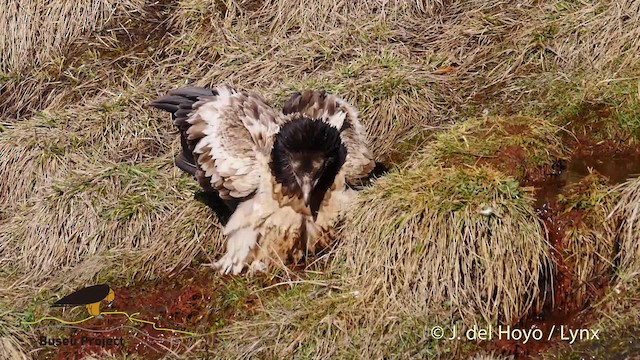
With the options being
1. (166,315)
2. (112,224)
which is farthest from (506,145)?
(112,224)

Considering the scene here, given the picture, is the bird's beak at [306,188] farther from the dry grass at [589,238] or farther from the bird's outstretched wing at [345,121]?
the dry grass at [589,238]

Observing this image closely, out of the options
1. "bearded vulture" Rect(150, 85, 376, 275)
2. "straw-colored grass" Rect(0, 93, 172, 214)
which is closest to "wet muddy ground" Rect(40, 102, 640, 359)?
"bearded vulture" Rect(150, 85, 376, 275)

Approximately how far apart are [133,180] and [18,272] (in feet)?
3.56

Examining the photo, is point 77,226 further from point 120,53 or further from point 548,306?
point 548,306

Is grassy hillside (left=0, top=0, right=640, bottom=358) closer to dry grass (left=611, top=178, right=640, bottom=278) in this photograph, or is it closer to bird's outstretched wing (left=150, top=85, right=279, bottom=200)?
dry grass (left=611, top=178, right=640, bottom=278)

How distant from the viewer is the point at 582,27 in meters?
7.41

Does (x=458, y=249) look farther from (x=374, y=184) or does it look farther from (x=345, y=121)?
(x=345, y=121)

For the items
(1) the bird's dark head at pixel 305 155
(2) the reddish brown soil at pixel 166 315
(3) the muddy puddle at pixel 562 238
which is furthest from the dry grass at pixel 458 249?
(2) the reddish brown soil at pixel 166 315

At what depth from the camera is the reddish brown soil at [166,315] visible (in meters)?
6.12

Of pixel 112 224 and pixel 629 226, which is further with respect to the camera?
pixel 112 224

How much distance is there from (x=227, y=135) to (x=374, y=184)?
1.11 metres

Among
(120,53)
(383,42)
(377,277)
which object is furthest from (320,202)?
(120,53)

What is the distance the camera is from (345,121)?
690 cm

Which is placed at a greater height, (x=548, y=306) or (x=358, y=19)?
(x=358, y=19)
